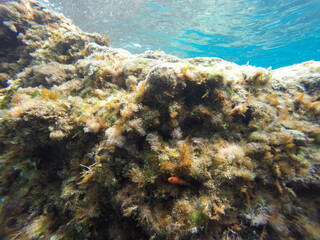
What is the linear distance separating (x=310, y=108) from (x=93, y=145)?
5166 mm

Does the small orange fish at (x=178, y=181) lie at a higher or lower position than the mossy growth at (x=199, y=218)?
higher

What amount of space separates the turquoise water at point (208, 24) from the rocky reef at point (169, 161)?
17.2 meters

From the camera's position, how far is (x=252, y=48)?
2372 cm

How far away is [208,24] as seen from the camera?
18.8 m

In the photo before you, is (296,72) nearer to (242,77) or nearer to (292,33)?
(242,77)

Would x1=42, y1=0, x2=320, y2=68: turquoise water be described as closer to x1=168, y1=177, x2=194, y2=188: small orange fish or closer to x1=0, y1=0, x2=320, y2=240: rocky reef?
x1=0, y1=0, x2=320, y2=240: rocky reef

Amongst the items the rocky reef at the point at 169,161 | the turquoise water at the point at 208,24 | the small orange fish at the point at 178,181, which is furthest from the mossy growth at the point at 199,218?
the turquoise water at the point at 208,24

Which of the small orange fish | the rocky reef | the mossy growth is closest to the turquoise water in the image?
the rocky reef

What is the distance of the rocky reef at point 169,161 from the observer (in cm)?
227

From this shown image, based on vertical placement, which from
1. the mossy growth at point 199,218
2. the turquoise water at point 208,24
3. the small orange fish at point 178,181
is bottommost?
the mossy growth at point 199,218

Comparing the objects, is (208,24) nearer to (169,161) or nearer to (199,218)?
(169,161)

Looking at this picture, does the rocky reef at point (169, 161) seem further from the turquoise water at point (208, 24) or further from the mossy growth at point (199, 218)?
the turquoise water at point (208, 24)

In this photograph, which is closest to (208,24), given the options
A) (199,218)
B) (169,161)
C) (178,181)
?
(169,161)

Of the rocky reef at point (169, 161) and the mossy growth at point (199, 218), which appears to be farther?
the rocky reef at point (169, 161)
